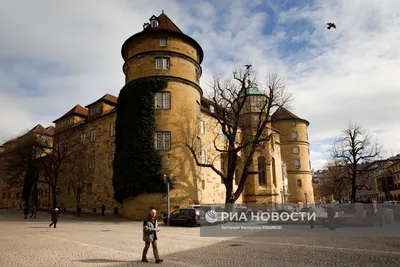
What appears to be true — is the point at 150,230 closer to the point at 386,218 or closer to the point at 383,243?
the point at 383,243

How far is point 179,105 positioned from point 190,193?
28.3 ft

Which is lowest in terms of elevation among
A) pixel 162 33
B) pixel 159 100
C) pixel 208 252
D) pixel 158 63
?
pixel 208 252

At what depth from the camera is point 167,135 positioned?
3019 cm

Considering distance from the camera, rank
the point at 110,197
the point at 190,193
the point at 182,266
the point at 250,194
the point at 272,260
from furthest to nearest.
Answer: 1. the point at 250,194
2. the point at 110,197
3. the point at 190,193
4. the point at 272,260
5. the point at 182,266

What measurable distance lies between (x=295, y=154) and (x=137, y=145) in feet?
142

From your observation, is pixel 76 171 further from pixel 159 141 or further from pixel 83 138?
pixel 159 141

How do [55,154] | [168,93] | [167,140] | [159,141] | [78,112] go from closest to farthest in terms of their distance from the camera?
[159,141]
[167,140]
[168,93]
[55,154]
[78,112]

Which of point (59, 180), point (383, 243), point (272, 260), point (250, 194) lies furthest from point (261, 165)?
point (272, 260)

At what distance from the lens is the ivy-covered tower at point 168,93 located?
29391 millimetres

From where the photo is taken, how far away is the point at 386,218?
2356cm

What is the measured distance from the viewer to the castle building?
1176 inches

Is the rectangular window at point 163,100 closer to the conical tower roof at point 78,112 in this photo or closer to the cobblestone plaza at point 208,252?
the cobblestone plaza at point 208,252

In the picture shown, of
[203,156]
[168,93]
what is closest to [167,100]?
[168,93]

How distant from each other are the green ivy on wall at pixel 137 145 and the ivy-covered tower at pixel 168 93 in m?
0.35
